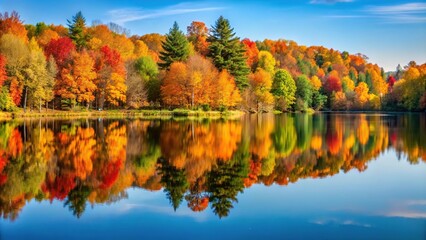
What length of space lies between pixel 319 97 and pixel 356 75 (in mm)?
35149

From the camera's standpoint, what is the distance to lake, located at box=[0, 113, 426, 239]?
9.14 metres

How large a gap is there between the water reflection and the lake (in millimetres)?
42

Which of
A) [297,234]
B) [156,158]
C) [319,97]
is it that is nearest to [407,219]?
[297,234]

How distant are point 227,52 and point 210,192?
6077cm

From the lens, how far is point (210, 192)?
40.1ft

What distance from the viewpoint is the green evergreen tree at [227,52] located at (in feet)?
232

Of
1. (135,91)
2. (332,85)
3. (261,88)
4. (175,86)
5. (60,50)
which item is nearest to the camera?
(175,86)

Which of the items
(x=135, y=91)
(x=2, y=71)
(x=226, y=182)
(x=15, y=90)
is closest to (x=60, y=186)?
(x=226, y=182)

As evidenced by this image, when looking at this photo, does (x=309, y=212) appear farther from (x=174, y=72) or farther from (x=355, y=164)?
(x=174, y=72)

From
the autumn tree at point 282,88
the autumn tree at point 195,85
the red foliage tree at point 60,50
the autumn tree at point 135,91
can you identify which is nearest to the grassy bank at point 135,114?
the autumn tree at point 195,85

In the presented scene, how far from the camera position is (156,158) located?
18.1 meters

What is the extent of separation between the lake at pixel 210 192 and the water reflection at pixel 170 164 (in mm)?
42

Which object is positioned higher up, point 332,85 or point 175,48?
point 175,48

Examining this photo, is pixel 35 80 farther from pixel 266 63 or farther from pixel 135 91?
pixel 266 63
